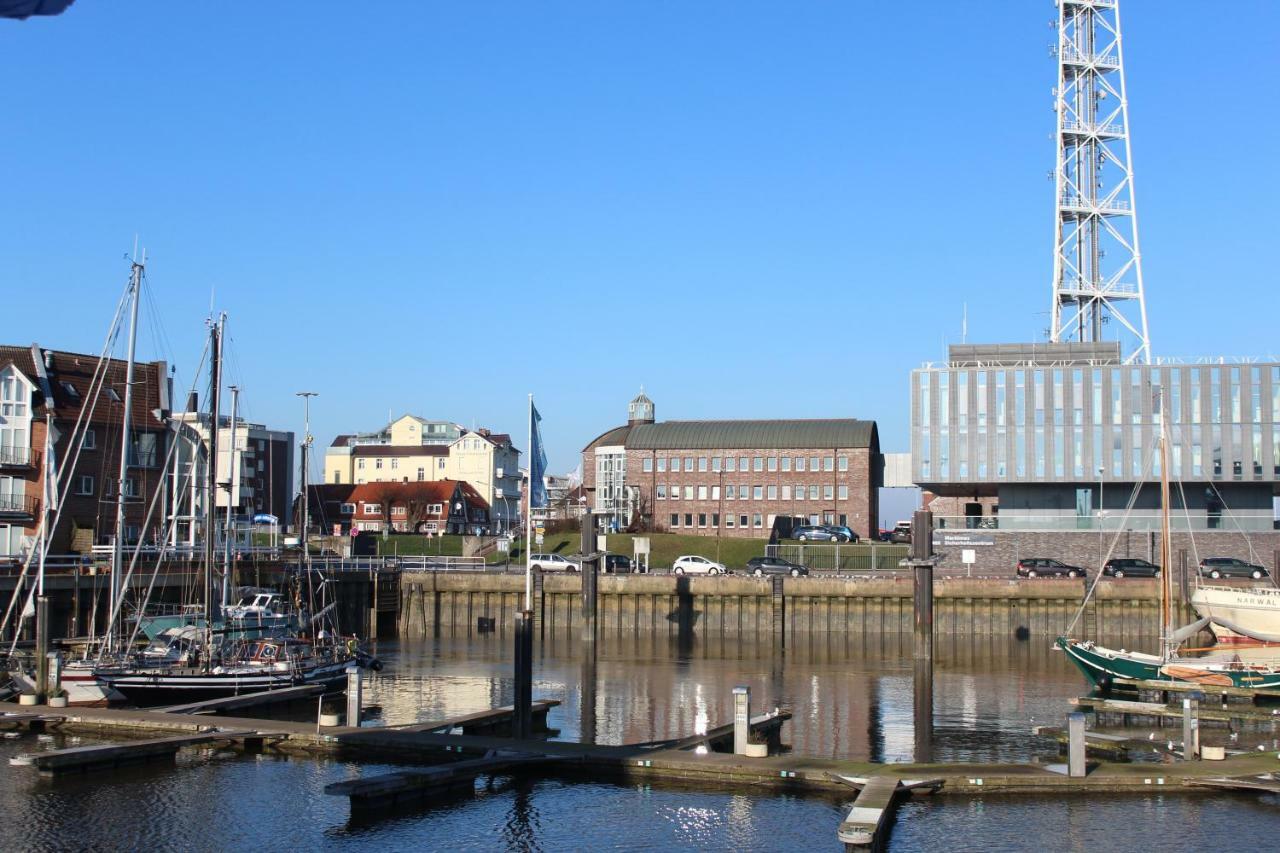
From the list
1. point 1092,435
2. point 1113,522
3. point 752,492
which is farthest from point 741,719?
point 752,492

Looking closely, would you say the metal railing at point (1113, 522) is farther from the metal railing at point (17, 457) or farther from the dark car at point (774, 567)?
the metal railing at point (17, 457)

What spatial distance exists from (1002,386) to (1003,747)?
6194 centimetres

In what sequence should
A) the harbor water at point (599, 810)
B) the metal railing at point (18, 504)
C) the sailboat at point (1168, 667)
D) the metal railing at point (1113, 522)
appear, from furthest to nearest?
the metal railing at point (1113, 522)
the metal railing at point (18, 504)
the sailboat at point (1168, 667)
the harbor water at point (599, 810)

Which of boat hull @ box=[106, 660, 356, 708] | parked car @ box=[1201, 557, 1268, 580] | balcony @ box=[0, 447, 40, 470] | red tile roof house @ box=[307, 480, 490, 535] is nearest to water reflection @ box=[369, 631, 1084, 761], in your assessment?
boat hull @ box=[106, 660, 356, 708]

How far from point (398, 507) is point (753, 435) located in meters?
47.6

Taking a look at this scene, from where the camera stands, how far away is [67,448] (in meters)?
67.9

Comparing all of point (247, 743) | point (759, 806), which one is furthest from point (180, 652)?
point (759, 806)

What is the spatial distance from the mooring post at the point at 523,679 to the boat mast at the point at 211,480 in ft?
47.1

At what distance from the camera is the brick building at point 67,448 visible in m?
69.3

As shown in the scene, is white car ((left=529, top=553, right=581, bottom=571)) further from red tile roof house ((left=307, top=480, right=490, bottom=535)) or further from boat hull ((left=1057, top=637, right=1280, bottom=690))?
red tile roof house ((left=307, top=480, right=490, bottom=535))

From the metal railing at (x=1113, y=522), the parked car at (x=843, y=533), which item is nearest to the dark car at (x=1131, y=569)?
the metal railing at (x=1113, y=522)

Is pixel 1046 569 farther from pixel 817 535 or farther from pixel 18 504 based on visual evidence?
pixel 18 504

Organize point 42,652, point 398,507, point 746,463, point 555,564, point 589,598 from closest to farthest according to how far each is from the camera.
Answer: point 42,652 < point 589,598 < point 555,564 < point 746,463 < point 398,507

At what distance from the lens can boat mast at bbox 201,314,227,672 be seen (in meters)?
46.4
